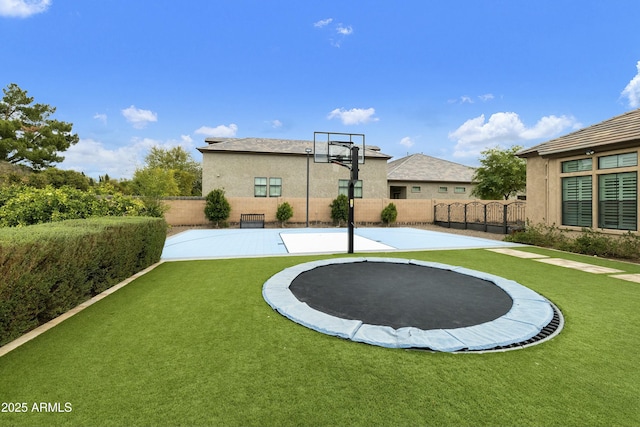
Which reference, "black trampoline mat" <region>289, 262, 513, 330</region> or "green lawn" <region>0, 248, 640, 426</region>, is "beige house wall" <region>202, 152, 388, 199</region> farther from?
"green lawn" <region>0, 248, 640, 426</region>

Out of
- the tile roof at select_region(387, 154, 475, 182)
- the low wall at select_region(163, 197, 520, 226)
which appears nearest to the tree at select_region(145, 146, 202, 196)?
the low wall at select_region(163, 197, 520, 226)

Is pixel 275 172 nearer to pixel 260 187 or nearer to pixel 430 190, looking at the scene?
pixel 260 187

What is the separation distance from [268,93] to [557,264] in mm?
18910

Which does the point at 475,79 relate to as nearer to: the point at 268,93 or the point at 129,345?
the point at 268,93

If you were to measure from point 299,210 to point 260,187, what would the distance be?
3603mm

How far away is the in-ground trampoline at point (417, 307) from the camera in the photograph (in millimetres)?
2854

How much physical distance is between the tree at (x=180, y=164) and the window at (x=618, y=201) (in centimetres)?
3487

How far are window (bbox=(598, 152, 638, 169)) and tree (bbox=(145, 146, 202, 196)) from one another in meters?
34.8

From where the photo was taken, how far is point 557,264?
21.7 ft

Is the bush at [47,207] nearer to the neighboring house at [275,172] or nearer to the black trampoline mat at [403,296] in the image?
the black trampoline mat at [403,296]

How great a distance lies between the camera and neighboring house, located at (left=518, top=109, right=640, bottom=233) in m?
7.67

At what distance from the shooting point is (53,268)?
328 centimetres

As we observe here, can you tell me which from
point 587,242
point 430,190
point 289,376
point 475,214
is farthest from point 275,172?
point 289,376

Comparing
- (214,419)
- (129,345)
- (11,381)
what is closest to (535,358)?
(214,419)
